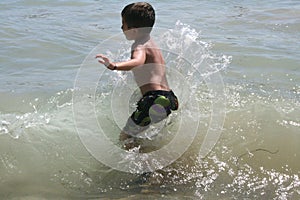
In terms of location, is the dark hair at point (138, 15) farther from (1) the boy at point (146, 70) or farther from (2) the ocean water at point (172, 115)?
(2) the ocean water at point (172, 115)

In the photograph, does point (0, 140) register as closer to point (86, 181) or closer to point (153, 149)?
point (86, 181)

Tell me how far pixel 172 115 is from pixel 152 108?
0.69 metres

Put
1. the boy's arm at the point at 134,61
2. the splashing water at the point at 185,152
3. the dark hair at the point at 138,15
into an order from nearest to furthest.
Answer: the boy's arm at the point at 134,61 < the splashing water at the point at 185,152 < the dark hair at the point at 138,15

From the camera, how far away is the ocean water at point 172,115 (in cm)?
350

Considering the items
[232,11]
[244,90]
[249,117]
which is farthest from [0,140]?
[232,11]

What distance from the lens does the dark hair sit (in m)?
3.70

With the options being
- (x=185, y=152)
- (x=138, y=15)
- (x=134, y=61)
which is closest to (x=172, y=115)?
(x=185, y=152)

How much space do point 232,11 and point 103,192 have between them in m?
8.61

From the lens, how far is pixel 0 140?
161 inches

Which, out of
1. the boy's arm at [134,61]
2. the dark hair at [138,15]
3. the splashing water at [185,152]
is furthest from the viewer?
→ the dark hair at [138,15]

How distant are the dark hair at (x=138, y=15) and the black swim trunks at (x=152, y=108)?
2.02 ft

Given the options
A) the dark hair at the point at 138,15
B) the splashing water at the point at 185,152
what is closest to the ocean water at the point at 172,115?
the splashing water at the point at 185,152

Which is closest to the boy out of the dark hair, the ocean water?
the dark hair

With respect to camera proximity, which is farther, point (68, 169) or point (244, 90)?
point (244, 90)
